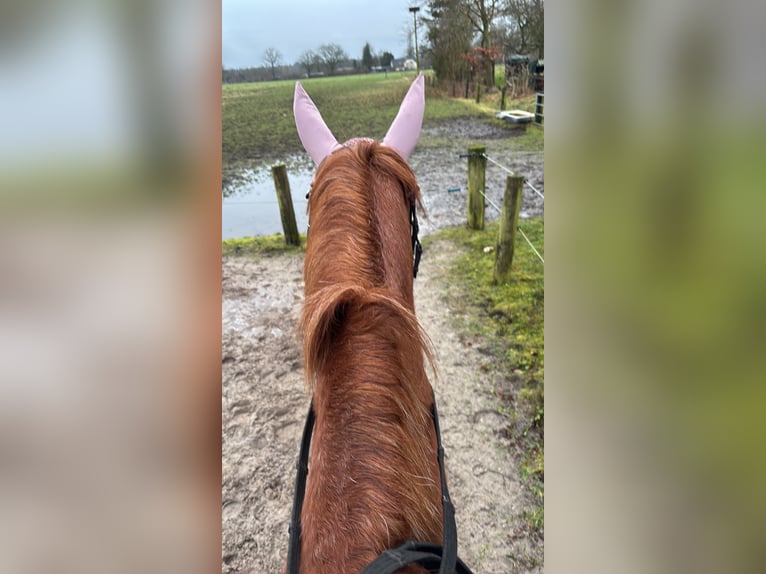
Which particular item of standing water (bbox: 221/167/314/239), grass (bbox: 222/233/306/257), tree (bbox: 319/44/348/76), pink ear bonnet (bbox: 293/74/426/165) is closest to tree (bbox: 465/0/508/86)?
tree (bbox: 319/44/348/76)

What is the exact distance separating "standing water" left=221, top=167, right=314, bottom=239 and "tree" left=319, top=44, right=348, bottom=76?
1.43 meters

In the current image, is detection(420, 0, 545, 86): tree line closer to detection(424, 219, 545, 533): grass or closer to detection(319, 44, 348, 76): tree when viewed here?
detection(319, 44, 348, 76): tree

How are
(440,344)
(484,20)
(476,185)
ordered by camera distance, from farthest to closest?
1. (476,185)
2. (484,20)
3. (440,344)

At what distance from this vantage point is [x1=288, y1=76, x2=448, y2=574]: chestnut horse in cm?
78

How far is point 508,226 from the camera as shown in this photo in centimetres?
379

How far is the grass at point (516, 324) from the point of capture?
2.43 m

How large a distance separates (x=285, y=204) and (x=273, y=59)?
1.76 meters

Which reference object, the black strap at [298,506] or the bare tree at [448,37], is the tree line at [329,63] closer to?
the bare tree at [448,37]

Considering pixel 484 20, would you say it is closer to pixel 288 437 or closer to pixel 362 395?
pixel 288 437

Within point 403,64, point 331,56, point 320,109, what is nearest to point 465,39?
point 403,64

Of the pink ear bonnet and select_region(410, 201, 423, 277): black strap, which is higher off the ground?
the pink ear bonnet
